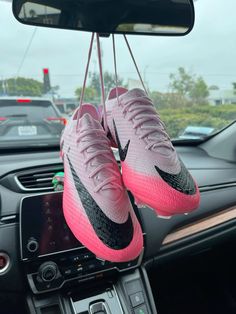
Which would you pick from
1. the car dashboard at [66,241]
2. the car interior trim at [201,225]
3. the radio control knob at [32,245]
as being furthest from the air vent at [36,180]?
the car interior trim at [201,225]

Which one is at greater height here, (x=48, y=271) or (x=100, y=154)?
(x=100, y=154)

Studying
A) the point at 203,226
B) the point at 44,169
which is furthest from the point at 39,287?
the point at 203,226

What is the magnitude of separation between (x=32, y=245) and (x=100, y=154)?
27.4 inches

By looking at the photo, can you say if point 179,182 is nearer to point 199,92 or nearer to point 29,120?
point 29,120

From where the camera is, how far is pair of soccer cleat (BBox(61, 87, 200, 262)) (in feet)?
2.19

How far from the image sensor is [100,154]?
743 millimetres

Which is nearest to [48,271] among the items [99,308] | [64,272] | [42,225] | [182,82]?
[64,272]

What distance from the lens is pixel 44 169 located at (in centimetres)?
152

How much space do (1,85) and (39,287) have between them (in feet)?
2.91

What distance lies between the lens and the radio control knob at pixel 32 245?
1307 millimetres

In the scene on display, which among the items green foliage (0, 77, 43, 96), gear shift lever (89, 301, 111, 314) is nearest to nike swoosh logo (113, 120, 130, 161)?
gear shift lever (89, 301, 111, 314)

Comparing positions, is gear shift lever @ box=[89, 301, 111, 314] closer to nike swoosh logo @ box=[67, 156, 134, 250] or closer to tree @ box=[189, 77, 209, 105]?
nike swoosh logo @ box=[67, 156, 134, 250]

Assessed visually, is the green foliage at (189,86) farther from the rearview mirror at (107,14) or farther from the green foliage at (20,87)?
the rearview mirror at (107,14)

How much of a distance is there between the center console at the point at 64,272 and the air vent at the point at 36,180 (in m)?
0.09
